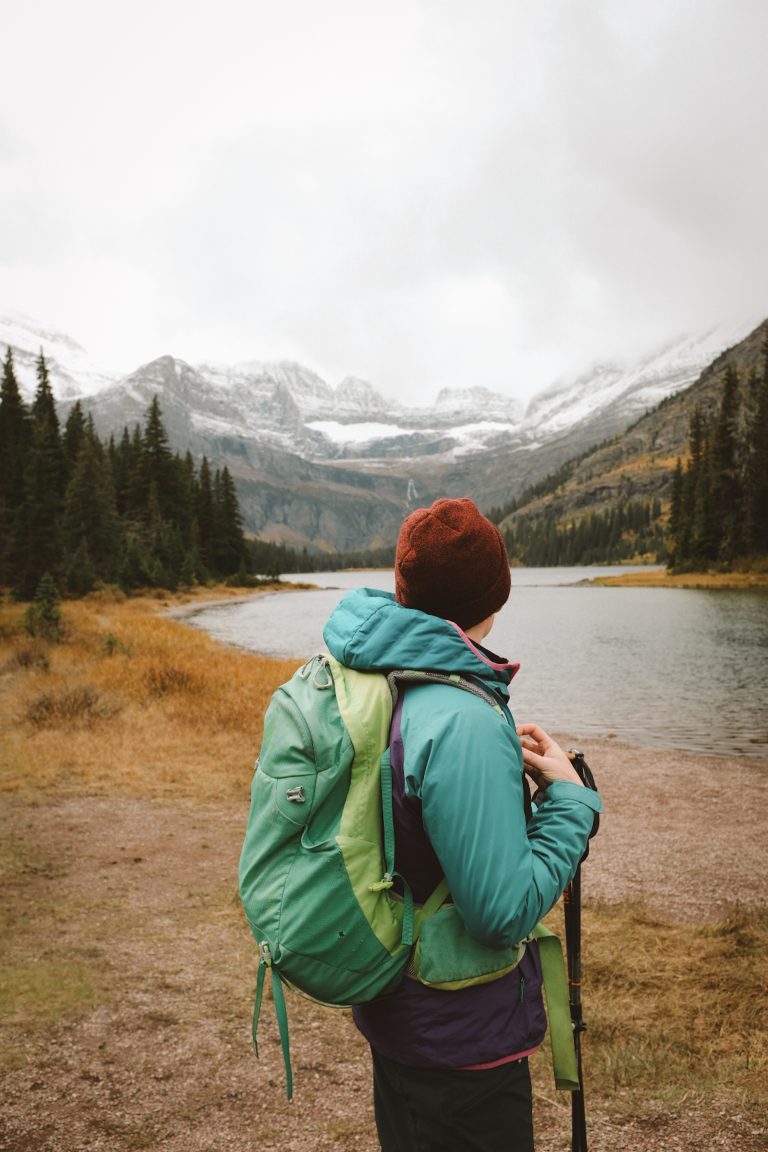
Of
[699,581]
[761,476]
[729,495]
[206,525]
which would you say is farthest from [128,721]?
[206,525]

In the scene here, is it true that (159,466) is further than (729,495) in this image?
Yes

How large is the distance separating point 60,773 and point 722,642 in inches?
1284

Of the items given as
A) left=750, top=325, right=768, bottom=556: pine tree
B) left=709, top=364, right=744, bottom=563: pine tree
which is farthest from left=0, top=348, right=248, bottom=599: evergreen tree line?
left=750, top=325, right=768, bottom=556: pine tree

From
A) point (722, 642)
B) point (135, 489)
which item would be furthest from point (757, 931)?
point (135, 489)

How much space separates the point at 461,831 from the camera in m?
2.16

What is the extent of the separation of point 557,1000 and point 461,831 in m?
1.02

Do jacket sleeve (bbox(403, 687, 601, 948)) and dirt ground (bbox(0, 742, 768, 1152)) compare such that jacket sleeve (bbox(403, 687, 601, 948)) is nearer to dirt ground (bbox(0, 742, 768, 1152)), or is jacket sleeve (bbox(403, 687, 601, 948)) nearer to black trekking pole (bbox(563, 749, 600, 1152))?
black trekking pole (bbox(563, 749, 600, 1152))

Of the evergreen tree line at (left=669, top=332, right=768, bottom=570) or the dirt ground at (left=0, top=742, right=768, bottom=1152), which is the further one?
the evergreen tree line at (left=669, top=332, right=768, bottom=570)

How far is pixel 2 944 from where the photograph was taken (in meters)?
6.75

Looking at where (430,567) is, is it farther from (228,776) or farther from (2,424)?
(2,424)

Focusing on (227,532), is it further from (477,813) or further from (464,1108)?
(477,813)

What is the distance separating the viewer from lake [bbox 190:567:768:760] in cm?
2042

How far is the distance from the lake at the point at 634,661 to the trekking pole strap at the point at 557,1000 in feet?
54.2

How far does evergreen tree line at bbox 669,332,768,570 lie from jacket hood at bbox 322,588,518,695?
267 ft
